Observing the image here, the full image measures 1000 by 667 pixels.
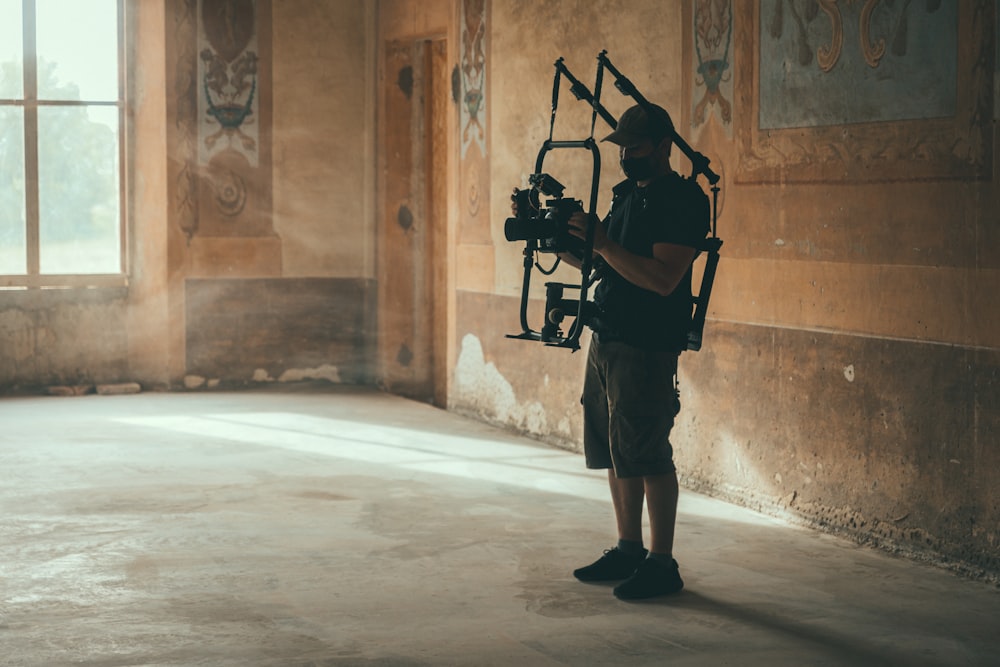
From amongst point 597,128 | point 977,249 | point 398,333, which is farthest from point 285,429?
point 977,249

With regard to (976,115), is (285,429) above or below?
below

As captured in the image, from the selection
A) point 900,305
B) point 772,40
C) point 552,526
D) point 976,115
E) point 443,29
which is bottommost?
point 552,526

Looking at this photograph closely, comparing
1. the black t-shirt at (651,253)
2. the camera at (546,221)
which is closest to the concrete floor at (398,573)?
the black t-shirt at (651,253)

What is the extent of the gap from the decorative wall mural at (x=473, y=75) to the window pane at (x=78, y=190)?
2524 mm

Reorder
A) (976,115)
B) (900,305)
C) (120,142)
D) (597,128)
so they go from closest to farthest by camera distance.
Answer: (976,115) < (900,305) < (597,128) < (120,142)

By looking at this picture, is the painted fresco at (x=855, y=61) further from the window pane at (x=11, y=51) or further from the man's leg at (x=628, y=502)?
the window pane at (x=11, y=51)

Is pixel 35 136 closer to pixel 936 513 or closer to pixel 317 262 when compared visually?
pixel 317 262

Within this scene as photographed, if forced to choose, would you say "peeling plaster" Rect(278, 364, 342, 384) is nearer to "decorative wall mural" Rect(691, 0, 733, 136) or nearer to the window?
the window

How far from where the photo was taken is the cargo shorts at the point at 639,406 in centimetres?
387

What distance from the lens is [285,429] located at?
714 cm

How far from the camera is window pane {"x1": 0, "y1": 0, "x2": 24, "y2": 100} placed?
8.36 m

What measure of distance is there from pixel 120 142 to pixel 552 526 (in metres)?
5.01

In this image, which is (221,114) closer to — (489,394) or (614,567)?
(489,394)

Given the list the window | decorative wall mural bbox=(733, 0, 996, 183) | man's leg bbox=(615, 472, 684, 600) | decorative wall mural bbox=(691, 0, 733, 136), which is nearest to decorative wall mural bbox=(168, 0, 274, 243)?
the window
